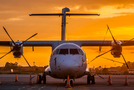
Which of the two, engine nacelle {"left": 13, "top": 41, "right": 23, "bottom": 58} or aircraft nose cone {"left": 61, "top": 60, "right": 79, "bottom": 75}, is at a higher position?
engine nacelle {"left": 13, "top": 41, "right": 23, "bottom": 58}

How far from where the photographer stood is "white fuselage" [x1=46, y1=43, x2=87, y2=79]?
18312 mm

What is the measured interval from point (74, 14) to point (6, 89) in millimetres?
14534

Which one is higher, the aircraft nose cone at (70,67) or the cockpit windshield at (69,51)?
the cockpit windshield at (69,51)

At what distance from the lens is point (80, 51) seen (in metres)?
20.1

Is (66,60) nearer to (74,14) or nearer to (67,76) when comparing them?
(67,76)

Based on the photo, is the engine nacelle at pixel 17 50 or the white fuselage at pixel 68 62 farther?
the engine nacelle at pixel 17 50

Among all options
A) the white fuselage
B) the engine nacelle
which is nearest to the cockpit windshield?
the white fuselage

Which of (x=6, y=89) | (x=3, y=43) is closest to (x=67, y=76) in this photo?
(x=6, y=89)

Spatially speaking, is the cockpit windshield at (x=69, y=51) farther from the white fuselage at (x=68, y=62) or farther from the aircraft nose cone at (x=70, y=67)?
the aircraft nose cone at (x=70, y=67)

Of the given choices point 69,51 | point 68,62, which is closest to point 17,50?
point 69,51

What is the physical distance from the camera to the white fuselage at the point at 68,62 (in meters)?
18.3

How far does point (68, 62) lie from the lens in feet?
59.7

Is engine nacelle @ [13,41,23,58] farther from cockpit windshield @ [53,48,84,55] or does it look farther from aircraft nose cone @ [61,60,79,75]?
aircraft nose cone @ [61,60,79,75]

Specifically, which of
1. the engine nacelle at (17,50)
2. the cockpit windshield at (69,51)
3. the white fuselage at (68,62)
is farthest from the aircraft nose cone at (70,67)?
the engine nacelle at (17,50)
